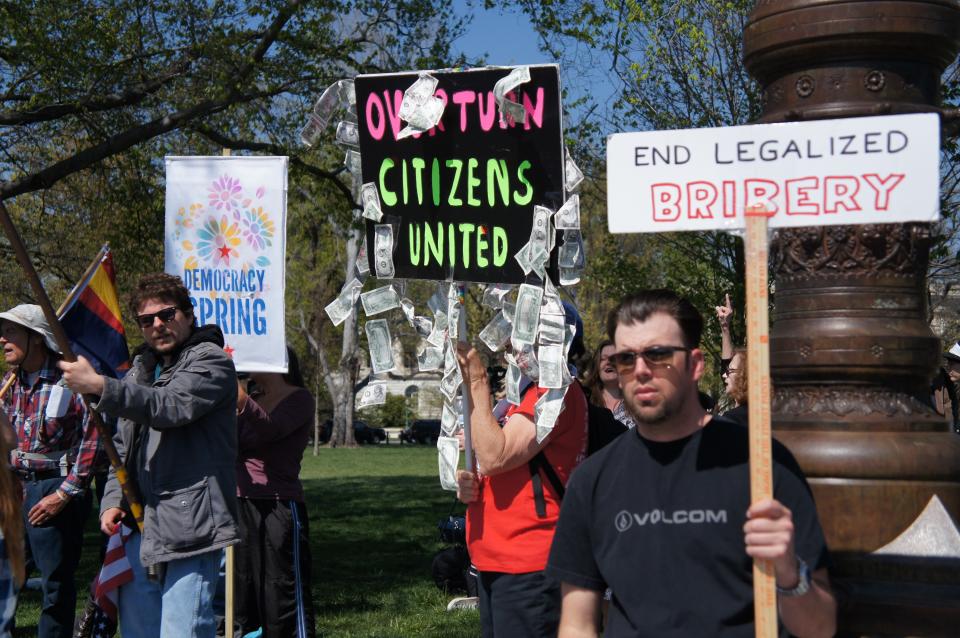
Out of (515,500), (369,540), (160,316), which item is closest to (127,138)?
(369,540)

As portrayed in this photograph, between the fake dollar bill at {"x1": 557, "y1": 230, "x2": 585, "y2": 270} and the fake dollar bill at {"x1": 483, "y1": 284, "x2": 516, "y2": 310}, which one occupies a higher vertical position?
the fake dollar bill at {"x1": 557, "y1": 230, "x2": 585, "y2": 270}

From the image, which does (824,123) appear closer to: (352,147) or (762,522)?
(762,522)

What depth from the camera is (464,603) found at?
8.89 meters

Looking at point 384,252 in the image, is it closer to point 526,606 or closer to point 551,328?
point 551,328

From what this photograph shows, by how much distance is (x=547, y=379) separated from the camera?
4.05 metres

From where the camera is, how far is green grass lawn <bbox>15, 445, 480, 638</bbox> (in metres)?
8.19

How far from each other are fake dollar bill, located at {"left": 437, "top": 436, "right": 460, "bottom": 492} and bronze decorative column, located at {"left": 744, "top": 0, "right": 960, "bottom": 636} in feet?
3.85

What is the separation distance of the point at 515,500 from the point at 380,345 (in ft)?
2.90

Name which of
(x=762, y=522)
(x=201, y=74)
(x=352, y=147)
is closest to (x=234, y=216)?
(x=352, y=147)

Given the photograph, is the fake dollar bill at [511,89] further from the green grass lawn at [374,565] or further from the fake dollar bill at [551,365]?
the green grass lawn at [374,565]

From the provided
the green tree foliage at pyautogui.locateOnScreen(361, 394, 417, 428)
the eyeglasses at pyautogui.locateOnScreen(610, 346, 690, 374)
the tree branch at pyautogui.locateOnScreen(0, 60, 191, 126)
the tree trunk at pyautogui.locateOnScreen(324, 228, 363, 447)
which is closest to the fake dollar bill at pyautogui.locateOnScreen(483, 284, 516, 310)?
the eyeglasses at pyautogui.locateOnScreen(610, 346, 690, 374)

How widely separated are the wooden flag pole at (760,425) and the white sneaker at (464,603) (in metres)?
6.36

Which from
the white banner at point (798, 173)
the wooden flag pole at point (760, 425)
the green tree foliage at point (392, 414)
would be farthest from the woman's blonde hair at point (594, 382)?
the green tree foliage at point (392, 414)

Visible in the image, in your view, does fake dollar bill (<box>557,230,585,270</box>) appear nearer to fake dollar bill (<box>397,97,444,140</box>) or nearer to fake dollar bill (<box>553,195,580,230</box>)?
fake dollar bill (<box>553,195,580,230</box>)
